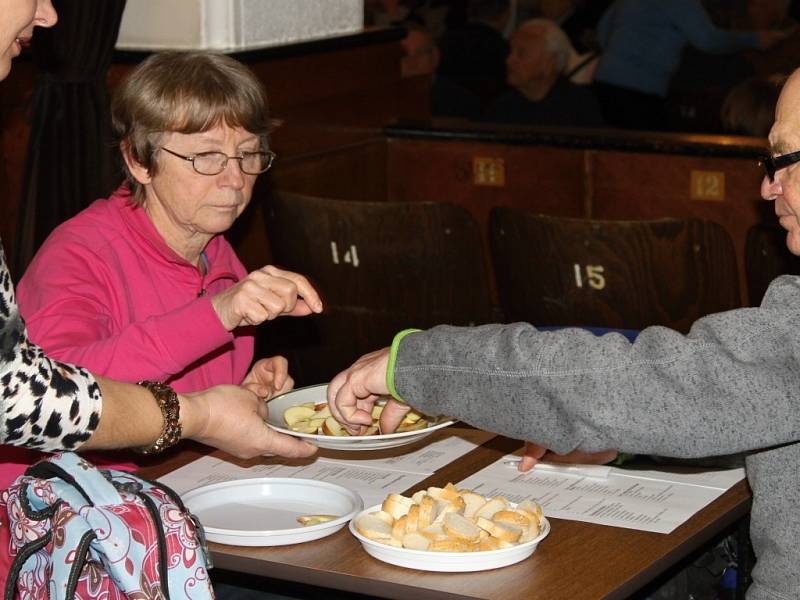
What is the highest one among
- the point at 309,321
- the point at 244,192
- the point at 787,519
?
the point at 244,192

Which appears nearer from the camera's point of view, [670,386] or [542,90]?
[670,386]

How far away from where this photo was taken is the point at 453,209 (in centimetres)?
370

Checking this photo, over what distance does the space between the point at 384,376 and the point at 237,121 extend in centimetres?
93

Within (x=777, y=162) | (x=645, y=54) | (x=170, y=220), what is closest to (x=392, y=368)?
(x=777, y=162)

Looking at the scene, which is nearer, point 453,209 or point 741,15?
point 453,209

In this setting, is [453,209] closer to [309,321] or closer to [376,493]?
[309,321]

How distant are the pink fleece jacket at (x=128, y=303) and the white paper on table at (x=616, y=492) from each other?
1.82 ft

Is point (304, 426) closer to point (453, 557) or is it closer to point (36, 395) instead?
point (453, 557)

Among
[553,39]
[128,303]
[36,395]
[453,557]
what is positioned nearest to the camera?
[36,395]

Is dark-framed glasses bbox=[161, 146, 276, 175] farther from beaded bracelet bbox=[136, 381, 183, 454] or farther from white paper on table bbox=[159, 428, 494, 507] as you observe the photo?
beaded bracelet bbox=[136, 381, 183, 454]

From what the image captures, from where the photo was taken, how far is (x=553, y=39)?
20.7ft

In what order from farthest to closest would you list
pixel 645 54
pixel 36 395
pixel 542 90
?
pixel 645 54, pixel 542 90, pixel 36 395

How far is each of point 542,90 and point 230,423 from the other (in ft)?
13.9

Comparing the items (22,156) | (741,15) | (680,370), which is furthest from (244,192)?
(741,15)
